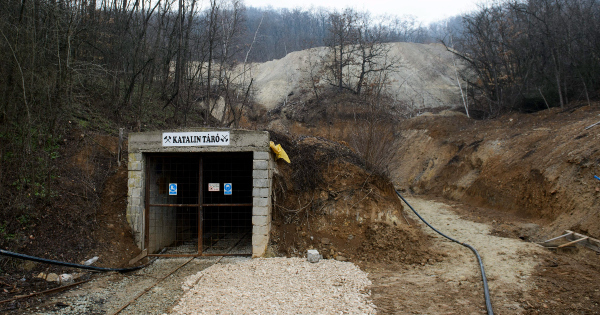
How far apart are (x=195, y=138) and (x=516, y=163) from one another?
11.6 metres

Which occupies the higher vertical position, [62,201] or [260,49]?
[260,49]

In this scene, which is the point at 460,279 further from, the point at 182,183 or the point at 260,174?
the point at 182,183

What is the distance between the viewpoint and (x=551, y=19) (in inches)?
705

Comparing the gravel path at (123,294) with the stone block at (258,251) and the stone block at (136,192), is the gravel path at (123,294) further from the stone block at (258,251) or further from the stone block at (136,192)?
the stone block at (136,192)

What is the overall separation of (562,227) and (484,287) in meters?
4.53

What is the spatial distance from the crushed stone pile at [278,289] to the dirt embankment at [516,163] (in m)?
5.98

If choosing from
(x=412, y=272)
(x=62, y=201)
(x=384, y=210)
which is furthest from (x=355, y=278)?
(x=62, y=201)

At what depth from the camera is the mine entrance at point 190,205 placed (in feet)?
30.9

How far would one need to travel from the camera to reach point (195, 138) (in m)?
8.94

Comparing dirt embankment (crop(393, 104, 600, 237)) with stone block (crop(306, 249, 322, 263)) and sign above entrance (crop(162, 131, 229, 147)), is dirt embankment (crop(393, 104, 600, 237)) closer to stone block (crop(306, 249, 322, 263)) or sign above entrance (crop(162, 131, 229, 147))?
stone block (crop(306, 249, 322, 263))

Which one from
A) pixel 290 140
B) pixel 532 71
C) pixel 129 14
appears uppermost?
pixel 129 14

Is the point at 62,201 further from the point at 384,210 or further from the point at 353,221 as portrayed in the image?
the point at 384,210

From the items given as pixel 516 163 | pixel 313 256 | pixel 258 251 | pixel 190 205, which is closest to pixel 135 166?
pixel 190 205

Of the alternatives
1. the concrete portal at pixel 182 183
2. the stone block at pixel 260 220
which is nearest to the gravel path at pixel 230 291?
the stone block at pixel 260 220
